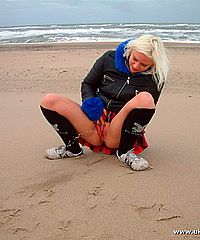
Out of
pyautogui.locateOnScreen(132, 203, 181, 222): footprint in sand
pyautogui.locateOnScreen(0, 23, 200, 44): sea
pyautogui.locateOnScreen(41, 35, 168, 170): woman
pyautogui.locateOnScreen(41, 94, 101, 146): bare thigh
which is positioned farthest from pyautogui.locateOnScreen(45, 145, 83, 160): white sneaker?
pyautogui.locateOnScreen(0, 23, 200, 44): sea

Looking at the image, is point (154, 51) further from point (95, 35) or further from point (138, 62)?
point (95, 35)

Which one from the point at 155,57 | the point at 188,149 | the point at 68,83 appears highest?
the point at 155,57

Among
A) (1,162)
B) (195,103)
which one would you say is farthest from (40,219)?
(195,103)

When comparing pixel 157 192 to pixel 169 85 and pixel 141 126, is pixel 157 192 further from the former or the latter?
pixel 169 85

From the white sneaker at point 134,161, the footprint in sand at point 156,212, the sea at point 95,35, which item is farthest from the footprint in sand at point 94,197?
the sea at point 95,35

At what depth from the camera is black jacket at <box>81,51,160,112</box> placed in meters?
2.70

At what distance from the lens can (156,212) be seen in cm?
210

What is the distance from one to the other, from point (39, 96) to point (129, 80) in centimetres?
288

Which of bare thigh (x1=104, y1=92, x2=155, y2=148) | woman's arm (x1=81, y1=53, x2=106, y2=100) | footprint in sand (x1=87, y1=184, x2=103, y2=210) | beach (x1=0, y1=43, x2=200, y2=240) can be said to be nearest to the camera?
beach (x1=0, y1=43, x2=200, y2=240)

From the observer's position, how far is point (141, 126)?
8.67ft

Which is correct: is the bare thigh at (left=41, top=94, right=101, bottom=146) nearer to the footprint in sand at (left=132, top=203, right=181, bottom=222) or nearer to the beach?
the beach

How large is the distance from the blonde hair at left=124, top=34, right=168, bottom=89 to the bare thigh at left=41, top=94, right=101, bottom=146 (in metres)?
0.58

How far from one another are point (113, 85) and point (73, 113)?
385 millimetres

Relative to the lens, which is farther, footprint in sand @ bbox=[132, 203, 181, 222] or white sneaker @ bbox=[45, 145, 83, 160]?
white sneaker @ bbox=[45, 145, 83, 160]
